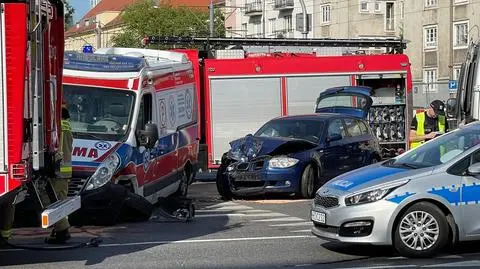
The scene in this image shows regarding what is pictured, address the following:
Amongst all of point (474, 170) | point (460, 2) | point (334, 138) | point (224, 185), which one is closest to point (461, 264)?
point (474, 170)

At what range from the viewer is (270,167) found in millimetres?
15172

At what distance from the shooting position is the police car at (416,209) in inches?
356

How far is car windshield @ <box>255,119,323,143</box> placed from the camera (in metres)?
16.3

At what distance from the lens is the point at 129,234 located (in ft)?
37.7

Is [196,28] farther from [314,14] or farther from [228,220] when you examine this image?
[228,220]

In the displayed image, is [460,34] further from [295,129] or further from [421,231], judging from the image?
[421,231]

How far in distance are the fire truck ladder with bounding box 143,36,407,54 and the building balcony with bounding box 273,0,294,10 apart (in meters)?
42.7

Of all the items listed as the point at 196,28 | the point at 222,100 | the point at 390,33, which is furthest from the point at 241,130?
the point at 196,28

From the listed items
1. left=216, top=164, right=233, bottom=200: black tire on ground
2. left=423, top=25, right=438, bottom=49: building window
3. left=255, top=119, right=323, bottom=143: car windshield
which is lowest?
left=216, top=164, right=233, bottom=200: black tire on ground

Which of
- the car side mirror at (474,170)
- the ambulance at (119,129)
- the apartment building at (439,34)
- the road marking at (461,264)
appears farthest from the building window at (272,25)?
the road marking at (461,264)

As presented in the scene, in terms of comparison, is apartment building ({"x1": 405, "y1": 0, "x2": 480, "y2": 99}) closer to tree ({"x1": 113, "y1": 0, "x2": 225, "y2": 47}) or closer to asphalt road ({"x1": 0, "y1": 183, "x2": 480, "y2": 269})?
tree ({"x1": 113, "y1": 0, "x2": 225, "y2": 47})

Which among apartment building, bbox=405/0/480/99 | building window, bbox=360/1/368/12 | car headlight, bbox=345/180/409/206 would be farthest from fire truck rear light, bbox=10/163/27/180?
building window, bbox=360/1/368/12

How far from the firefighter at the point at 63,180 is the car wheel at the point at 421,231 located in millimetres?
3967

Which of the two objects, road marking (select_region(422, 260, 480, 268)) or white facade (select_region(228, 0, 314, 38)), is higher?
white facade (select_region(228, 0, 314, 38))
